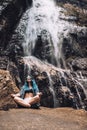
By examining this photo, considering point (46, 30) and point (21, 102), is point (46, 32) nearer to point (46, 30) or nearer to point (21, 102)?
point (46, 30)

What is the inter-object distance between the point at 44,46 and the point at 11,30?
300 cm

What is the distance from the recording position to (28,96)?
39.4ft

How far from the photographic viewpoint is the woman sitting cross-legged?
1147 centimetres

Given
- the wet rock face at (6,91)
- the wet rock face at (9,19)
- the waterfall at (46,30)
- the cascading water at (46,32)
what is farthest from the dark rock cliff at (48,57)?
the wet rock face at (6,91)

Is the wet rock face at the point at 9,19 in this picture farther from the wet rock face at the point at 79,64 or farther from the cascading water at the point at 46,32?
the wet rock face at the point at 79,64

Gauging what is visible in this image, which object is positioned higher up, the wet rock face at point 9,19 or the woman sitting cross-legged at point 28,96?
the wet rock face at point 9,19

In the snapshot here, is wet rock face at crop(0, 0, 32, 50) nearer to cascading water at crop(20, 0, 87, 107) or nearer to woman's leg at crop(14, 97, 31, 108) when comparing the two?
cascading water at crop(20, 0, 87, 107)

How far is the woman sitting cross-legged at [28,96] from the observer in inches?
452

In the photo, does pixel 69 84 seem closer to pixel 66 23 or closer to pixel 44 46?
pixel 44 46

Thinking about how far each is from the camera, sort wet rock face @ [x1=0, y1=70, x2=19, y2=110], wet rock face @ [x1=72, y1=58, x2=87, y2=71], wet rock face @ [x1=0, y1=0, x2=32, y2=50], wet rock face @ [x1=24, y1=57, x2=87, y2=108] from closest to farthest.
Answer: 1. wet rock face @ [x1=0, y1=70, x2=19, y2=110]
2. wet rock face @ [x1=24, y1=57, x2=87, y2=108]
3. wet rock face @ [x1=72, y1=58, x2=87, y2=71]
4. wet rock face @ [x1=0, y1=0, x2=32, y2=50]

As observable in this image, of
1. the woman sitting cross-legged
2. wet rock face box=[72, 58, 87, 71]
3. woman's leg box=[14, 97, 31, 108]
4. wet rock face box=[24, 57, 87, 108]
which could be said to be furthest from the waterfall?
woman's leg box=[14, 97, 31, 108]

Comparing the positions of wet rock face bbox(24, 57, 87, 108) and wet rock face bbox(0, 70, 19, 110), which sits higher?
wet rock face bbox(0, 70, 19, 110)

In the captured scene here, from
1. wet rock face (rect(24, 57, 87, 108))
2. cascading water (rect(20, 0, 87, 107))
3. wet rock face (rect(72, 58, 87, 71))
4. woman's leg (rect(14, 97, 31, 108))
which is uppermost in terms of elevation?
cascading water (rect(20, 0, 87, 107))

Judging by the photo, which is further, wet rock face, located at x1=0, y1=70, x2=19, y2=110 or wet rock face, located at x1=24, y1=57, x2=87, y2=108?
wet rock face, located at x1=24, y1=57, x2=87, y2=108
